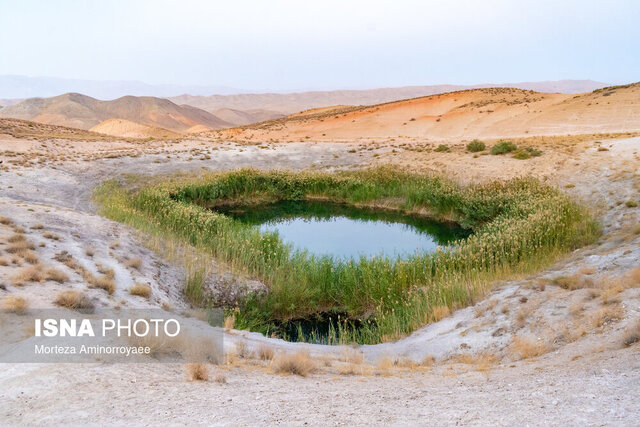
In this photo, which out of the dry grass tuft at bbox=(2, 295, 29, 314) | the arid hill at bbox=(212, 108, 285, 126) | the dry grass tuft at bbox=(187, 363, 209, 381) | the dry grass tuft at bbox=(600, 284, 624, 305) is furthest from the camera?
the arid hill at bbox=(212, 108, 285, 126)

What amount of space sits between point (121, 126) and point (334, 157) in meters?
50.0

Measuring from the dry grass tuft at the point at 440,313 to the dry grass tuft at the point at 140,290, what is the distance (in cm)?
489

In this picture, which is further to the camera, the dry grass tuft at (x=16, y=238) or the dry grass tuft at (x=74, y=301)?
the dry grass tuft at (x=16, y=238)

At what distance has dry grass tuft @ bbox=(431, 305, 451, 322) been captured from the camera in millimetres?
7855

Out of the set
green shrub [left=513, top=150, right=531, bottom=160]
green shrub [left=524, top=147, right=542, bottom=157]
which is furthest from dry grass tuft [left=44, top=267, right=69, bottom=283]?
green shrub [left=524, top=147, right=542, bottom=157]

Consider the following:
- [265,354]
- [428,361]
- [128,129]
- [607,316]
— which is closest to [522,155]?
[607,316]

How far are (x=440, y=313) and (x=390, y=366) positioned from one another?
2.63 m

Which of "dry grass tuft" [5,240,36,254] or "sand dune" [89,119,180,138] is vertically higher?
"sand dune" [89,119,180,138]

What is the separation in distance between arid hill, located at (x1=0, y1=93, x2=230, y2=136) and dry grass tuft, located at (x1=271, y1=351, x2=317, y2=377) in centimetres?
8862

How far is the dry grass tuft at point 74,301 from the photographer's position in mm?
6160

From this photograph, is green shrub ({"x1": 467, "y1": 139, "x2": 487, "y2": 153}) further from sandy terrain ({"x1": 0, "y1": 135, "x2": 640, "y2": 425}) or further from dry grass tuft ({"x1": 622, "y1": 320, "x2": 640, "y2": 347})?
dry grass tuft ({"x1": 622, "y1": 320, "x2": 640, "y2": 347})

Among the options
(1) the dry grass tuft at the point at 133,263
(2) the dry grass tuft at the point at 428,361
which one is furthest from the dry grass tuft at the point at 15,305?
(2) the dry grass tuft at the point at 428,361

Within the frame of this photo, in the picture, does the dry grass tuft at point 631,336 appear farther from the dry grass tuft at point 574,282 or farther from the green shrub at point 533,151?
the green shrub at point 533,151

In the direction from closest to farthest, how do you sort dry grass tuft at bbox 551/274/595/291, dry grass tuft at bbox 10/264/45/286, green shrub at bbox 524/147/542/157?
1. dry grass tuft at bbox 10/264/45/286
2. dry grass tuft at bbox 551/274/595/291
3. green shrub at bbox 524/147/542/157
